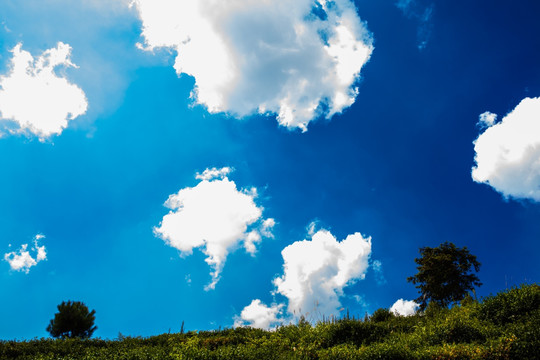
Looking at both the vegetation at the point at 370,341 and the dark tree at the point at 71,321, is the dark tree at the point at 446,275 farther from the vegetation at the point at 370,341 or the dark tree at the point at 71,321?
the dark tree at the point at 71,321

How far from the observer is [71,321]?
32750 millimetres

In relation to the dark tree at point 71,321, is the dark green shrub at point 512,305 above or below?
below

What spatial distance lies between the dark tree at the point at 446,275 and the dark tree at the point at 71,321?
112ft

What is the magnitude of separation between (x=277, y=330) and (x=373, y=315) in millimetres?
6045

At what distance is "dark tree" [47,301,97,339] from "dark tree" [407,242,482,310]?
3411cm

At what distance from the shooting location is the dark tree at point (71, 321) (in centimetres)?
3241

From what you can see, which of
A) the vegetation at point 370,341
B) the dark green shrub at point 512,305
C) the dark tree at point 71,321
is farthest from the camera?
the dark tree at point 71,321

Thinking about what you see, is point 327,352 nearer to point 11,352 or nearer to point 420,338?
point 420,338

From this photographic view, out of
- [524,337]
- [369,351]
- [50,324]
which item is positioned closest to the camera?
[524,337]

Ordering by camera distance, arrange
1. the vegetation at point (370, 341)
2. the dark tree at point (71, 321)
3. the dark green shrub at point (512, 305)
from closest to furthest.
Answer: the vegetation at point (370, 341) < the dark green shrub at point (512, 305) < the dark tree at point (71, 321)

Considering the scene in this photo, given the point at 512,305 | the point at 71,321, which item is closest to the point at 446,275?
the point at 512,305

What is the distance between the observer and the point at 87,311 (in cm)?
3409

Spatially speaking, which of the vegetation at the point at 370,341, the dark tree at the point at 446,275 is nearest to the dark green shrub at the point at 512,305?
the vegetation at the point at 370,341

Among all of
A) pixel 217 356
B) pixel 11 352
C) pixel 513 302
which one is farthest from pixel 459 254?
pixel 11 352
